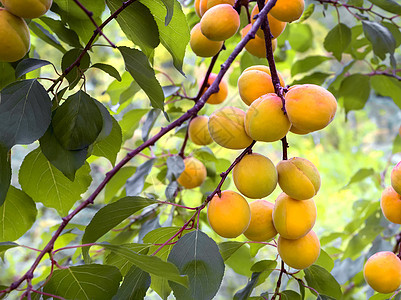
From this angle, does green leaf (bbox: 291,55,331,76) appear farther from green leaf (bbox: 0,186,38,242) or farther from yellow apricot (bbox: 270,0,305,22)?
green leaf (bbox: 0,186,38,242)

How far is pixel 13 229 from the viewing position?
1.70 feet

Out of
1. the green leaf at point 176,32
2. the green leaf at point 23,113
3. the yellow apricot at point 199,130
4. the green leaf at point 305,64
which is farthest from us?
the green leaf at point 305,64

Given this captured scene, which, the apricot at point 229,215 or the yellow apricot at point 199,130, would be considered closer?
the apricot at point 229,215

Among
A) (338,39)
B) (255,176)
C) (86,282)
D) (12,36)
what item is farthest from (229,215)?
(338,39)

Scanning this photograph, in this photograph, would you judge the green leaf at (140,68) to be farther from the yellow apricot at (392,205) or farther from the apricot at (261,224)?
the yellow apricot at (392,205)

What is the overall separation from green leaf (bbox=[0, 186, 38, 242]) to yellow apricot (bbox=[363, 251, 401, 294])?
0.41 meters

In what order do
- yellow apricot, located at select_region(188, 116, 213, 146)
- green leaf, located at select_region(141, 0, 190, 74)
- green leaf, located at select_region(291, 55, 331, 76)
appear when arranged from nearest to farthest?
green leaf, located at select_region(141, 0, 190, 74), yellow apricot, located at select_region(188, 116, 213, 146), green leaf, located at select_region(291, 55, 331, 76)

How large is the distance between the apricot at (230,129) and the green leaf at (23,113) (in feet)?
0.53

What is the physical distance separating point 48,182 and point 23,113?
0.14 metres

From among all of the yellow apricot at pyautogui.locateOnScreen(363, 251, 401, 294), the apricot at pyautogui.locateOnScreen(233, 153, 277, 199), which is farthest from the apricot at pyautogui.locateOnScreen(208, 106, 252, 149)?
the yellow apricot at pyautogui.locateOnScreen(363, 251, 401, 294)

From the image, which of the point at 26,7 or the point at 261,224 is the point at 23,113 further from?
the point at 261,224

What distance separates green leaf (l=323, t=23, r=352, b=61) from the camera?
0.74m

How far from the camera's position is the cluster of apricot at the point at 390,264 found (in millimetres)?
504

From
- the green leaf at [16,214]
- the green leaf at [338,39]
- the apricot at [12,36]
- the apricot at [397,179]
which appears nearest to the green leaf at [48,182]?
the green leaf at [16,214]
